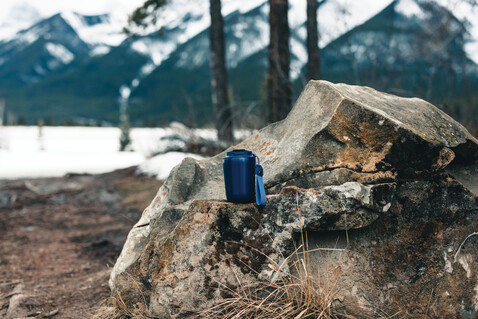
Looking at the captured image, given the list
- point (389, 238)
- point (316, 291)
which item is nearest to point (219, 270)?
point (316, 291)

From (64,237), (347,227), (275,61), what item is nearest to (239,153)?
(347,227)

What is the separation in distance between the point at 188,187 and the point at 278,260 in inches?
41.8

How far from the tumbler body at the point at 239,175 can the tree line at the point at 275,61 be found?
6.14 m

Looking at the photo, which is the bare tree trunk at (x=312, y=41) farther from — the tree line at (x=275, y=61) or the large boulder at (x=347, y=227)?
the large boulder at (x=347, y=227)

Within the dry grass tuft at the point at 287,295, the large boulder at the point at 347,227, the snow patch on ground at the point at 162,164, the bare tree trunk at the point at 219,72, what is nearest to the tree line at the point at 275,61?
the bare tree trunk at the point at 219,72

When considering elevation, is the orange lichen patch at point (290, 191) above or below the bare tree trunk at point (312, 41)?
below

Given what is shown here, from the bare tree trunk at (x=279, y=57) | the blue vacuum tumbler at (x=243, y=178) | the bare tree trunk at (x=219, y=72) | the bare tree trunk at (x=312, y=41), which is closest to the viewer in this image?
the blue vacuum tumbler at (x=243, y=178)

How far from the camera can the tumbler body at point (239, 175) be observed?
2623 millimetres

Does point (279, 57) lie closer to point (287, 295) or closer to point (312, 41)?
point (312, 41)

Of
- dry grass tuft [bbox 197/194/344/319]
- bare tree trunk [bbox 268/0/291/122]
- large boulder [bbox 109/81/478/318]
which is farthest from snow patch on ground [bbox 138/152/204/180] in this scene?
dry grass tuft [bbox 197/194/344/319]

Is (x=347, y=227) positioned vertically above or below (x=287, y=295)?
above

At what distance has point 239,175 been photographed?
264cm

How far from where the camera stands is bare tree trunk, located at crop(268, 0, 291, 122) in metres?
8.89

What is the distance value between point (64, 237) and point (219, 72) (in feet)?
22.3
